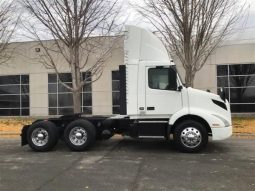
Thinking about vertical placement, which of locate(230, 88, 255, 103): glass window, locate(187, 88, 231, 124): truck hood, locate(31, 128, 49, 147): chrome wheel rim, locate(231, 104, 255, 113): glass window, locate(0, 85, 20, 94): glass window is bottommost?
locate(31, 128, 49, 147): chrome wheel rim

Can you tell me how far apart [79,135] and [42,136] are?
3.62ft

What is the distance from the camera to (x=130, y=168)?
9.72 metres

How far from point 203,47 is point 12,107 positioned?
15516mm

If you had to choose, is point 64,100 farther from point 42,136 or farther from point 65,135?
point 65,135

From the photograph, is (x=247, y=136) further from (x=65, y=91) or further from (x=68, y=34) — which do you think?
(x=65, y=91)

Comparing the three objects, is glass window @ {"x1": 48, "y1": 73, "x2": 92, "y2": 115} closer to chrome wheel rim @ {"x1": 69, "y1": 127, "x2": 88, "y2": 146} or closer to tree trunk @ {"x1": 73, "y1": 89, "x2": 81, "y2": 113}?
tree trunk @ {"x1": 73, "y1": 89, "x2": 81, "y2": 113}

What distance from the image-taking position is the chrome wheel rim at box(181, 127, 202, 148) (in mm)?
11758

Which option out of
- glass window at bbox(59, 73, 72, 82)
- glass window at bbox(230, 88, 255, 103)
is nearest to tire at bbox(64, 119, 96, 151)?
glass window at bbox(230, 88, 255, 103)

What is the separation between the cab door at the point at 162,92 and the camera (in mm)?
12008

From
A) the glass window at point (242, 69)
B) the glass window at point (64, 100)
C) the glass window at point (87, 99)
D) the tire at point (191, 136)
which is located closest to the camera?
the tire at point (191, 136)

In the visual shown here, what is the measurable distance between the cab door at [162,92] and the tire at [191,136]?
54 centimetres

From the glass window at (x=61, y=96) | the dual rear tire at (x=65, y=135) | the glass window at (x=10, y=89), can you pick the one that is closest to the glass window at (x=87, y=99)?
the glass window at (x=61, y=96)

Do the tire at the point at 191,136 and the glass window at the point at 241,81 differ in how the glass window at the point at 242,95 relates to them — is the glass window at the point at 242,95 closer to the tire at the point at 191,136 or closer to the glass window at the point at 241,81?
the glass window at the point at 241,81

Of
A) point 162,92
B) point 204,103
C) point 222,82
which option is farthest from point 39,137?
point 222,82
